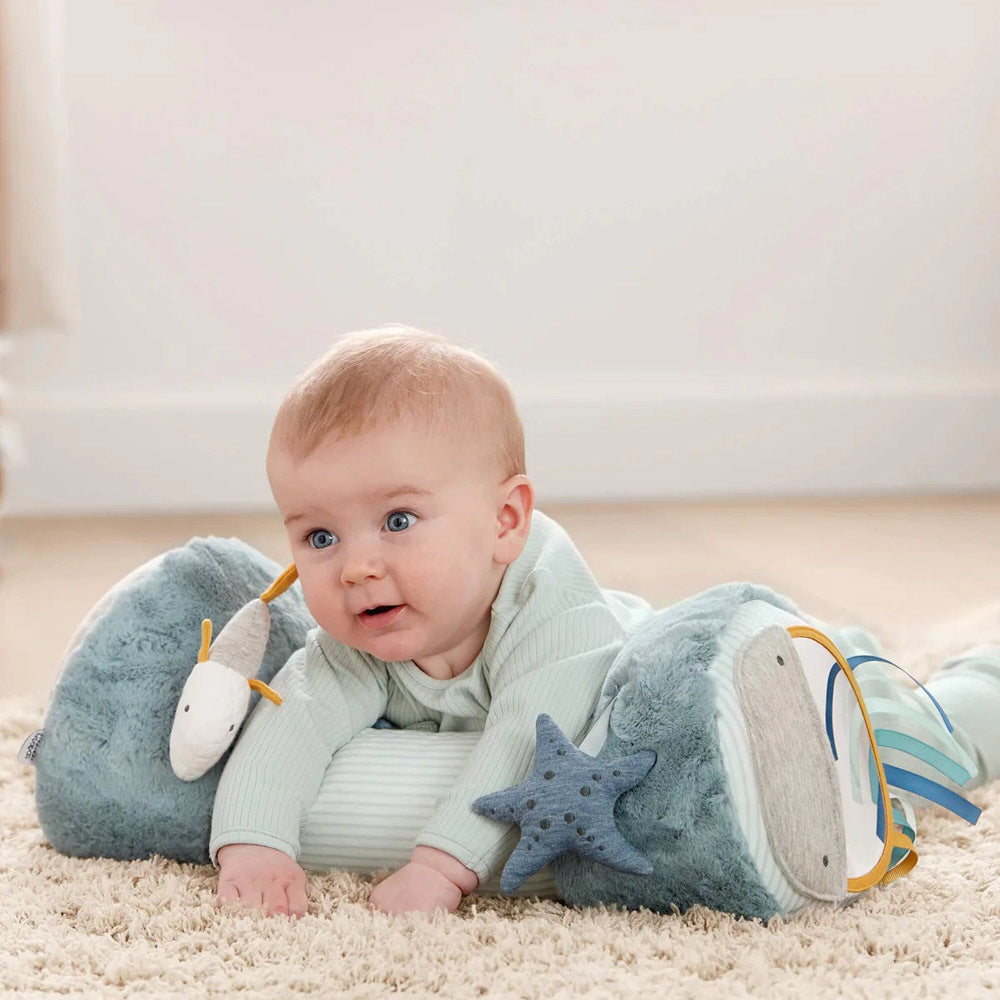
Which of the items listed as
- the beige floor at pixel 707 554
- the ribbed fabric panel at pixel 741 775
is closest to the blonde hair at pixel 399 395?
the ribbed fabric panel at pixel 741 775

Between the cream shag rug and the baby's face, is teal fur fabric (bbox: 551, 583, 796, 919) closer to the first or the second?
the cream shag rug

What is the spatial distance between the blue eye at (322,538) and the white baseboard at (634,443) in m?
1.65

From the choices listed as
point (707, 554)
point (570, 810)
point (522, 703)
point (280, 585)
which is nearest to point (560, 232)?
point (707, 554)

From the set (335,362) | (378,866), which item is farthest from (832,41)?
(378,866)

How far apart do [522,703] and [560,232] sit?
1767 millimetres

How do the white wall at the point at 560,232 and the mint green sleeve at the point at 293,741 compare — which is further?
the white wall at the point at 560,232

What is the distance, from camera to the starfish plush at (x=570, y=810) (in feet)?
3.01

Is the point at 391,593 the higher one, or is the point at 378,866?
the point at 391,593

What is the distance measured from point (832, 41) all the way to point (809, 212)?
1.06 ft

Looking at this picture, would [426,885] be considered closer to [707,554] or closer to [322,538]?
[322,538]

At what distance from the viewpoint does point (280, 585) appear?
1.13 metres

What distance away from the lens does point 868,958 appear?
850mm

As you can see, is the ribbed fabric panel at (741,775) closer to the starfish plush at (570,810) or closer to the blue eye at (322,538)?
the starfish plush at (570,810)

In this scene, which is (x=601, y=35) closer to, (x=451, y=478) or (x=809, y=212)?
(x=809, y=212)
